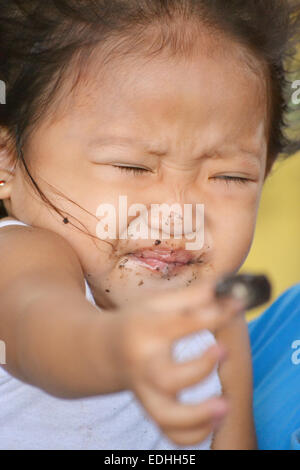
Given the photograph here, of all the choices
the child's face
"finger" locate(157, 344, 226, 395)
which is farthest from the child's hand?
the child's face

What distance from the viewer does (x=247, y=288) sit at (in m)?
0.53

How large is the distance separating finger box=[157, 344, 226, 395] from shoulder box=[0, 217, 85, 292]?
0.84ft

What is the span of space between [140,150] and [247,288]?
42 centimetres

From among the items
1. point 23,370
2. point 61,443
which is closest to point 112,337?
point 23,370

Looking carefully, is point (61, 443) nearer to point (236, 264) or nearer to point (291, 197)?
point (236, 264)

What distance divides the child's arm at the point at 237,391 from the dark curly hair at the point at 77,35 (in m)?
0.40

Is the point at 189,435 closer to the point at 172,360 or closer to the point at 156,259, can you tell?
the point at 172,360

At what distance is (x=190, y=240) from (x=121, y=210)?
4.8 inches

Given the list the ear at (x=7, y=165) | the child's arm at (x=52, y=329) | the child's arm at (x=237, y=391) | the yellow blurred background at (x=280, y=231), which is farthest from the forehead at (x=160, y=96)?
the yellow blurred background at (x=280, y=231)

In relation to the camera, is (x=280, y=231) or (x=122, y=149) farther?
(x=280, y=231)

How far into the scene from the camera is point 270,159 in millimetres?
1308

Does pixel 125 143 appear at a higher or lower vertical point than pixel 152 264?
higher

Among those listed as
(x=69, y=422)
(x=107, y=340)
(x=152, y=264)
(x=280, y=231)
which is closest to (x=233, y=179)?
(x=152, y=264)

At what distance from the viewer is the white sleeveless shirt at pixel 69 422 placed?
970mm
